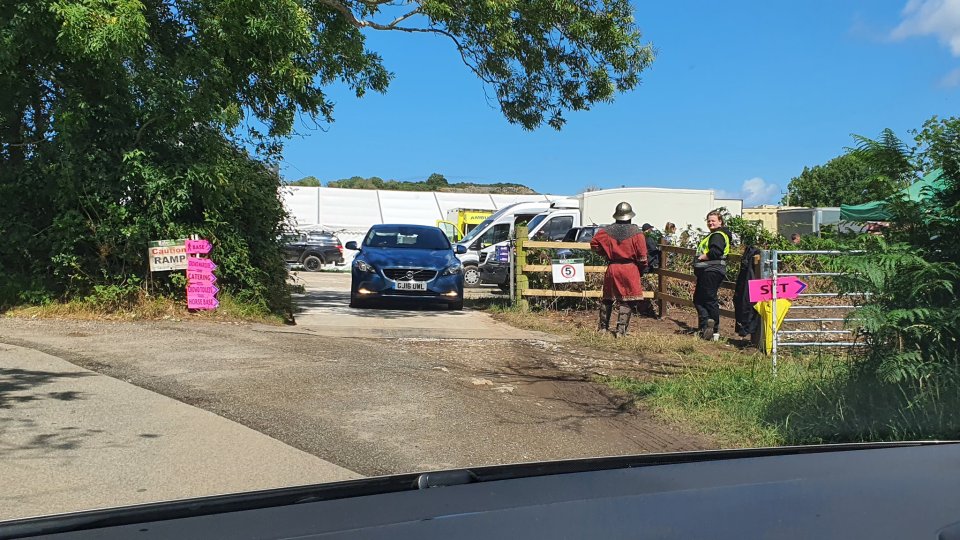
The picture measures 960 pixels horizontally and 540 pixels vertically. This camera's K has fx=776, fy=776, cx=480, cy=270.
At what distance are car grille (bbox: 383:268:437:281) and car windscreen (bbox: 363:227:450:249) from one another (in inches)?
48.5

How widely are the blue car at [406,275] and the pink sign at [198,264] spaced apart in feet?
10.8

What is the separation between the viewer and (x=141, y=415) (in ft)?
19.8

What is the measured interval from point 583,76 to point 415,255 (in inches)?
183

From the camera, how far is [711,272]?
36.1 feet

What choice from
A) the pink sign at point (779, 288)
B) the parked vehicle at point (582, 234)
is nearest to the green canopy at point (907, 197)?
the pink sign at point (779, 288)

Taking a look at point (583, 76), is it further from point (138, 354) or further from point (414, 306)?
point (138, 354)

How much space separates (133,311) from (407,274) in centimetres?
473

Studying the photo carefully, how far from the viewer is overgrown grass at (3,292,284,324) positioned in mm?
10625

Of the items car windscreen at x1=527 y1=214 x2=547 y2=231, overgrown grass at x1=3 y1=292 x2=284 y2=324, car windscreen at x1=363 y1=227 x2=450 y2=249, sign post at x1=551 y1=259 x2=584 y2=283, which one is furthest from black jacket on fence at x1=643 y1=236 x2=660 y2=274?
car windscreen at x1=527 y1=214 x2=547 y2=231

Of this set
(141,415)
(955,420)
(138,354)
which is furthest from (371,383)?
(955,420)

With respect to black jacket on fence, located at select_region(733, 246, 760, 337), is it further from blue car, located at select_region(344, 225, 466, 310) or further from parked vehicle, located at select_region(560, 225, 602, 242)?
parked vehicle, located at select_region(560, 225, 602, 242)

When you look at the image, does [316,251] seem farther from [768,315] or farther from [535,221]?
[768,315]

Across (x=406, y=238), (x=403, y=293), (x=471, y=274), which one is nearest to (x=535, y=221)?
(x=471, y=274)

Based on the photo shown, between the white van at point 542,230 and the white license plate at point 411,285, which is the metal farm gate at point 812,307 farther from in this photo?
the white van at point 542,230
